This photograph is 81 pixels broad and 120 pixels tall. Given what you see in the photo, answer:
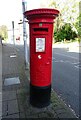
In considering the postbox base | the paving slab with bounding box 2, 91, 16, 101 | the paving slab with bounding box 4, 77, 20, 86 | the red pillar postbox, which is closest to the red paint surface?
the red pillar postbox

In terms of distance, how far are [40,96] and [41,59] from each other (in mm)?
809

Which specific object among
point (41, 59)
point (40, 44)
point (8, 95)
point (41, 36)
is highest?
point (41, 36)

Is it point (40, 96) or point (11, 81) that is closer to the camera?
point (40, 96)

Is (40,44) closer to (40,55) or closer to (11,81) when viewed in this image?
(40,55)

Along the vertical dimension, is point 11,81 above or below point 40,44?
below

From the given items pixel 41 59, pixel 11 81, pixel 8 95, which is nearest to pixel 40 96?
pixel 41 59

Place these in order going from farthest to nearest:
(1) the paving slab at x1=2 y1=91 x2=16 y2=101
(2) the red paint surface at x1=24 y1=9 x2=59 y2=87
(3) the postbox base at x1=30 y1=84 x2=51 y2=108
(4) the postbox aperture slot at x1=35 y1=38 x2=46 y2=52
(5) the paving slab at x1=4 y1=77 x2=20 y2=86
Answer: (5) the paving slab at x1=4 y1=77 x2=20 y2=86
(1) the paving slab at x1=2 y1=91 x2=16 y2=101
(3) the postbox base at x1=30 y1=84 x2=51 y2=108
(4) the postbox aperture slot at x1=35 y1=38 x2=46 y2=52
(2) the red paint surface at x1=24 y1=9 x2=59 y2=87

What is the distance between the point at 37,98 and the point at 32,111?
34 cm

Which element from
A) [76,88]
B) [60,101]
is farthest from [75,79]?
[60,101]

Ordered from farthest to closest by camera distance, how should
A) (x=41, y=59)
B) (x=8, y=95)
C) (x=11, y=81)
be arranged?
(x=11, y=81) → (x=8, y=95) → (x=41, y=59)

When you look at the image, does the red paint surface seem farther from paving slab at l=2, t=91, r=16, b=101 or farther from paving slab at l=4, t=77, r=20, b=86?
paving slab at l=4, t=77, r=20, b=86

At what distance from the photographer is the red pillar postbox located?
15.7 feet

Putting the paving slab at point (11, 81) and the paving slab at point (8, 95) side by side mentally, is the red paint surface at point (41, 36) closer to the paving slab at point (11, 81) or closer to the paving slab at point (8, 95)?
the paving slab at point (8, 95)

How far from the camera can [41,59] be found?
4.96 metres
